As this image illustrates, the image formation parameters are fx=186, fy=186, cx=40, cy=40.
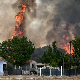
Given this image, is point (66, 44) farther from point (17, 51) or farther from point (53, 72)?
point (53, 72)

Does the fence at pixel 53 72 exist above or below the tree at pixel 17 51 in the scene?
below

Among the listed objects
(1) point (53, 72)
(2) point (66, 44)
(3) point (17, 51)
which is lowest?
(1) point (53, 72)

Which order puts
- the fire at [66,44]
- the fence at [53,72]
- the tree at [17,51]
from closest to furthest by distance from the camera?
the fence at [53,72] < the tree at [17,51] < the fire at [66,44]

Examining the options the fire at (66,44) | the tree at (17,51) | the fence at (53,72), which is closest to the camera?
the fence at (53,72)

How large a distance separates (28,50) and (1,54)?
8329 millimetres

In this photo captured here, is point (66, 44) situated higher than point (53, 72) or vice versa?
point (66, 44)

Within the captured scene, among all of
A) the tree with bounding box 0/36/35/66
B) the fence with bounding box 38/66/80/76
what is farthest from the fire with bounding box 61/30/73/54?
the fence with bounding box 38/66/80/76

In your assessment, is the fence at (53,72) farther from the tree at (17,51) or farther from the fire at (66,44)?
the fire at (66,44)

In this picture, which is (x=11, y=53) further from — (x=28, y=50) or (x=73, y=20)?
(x=73, y=20)

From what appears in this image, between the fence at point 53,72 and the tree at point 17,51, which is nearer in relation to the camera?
the fence at point 53,72

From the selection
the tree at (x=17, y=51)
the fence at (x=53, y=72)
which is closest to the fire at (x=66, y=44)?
the tree at (x=17, y=51)

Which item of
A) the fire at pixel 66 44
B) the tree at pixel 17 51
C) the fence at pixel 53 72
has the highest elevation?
the fire at pixel 66 44

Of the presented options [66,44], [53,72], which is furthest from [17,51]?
[66,44]

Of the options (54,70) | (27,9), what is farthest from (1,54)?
(27,9)
